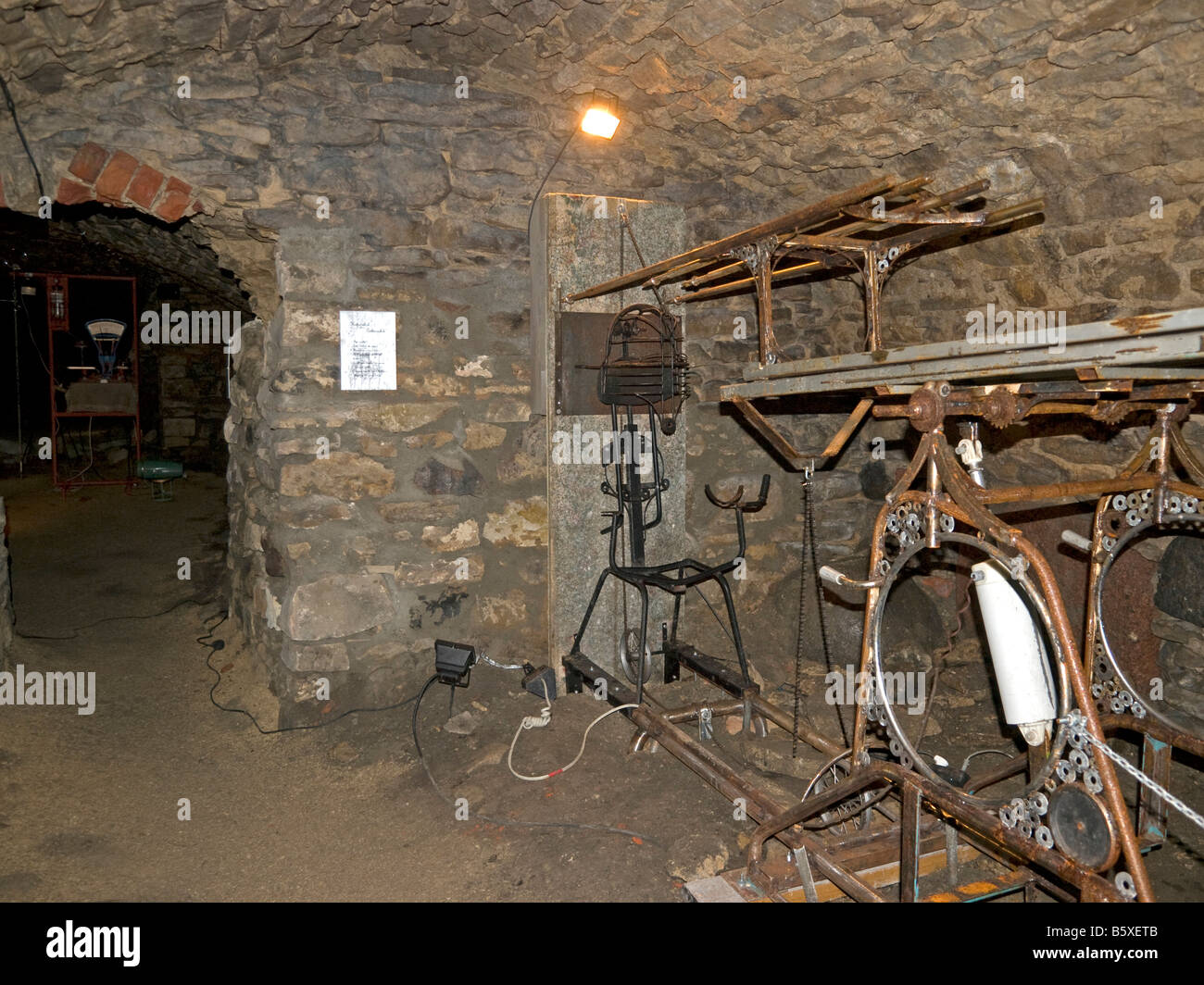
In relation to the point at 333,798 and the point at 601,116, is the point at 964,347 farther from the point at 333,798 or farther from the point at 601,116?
the point at 333,798

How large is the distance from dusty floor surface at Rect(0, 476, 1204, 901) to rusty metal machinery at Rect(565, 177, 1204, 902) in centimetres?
34

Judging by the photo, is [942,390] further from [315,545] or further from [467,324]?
[315,545]

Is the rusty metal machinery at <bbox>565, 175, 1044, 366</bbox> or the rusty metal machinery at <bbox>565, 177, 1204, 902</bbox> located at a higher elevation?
the rusty metal machinery at <bbox>565, 175, 1044, 366</bbox>

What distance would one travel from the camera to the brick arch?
2943 mm

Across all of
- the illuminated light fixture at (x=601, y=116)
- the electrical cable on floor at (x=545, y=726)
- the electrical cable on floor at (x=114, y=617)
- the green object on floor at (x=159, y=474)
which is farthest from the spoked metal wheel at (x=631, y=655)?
the green object on floor at (x=159, y=474)

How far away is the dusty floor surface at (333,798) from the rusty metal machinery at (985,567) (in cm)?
34

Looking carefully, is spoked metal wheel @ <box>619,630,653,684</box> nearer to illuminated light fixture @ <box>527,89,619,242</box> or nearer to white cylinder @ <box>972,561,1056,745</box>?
white cylinder @ <box>972,561,1056,745</box>

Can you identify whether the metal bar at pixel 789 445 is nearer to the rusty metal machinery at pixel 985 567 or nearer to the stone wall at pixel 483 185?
the rusty metal machinery at pixel 985 567

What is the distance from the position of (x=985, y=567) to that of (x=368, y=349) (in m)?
2.39

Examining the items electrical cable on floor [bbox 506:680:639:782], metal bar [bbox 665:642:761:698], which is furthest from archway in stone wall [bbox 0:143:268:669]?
metal bar [bbox 665:642:761:698]

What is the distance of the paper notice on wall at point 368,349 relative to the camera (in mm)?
3281

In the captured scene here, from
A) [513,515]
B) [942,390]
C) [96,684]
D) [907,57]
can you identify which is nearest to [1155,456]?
[942,390]

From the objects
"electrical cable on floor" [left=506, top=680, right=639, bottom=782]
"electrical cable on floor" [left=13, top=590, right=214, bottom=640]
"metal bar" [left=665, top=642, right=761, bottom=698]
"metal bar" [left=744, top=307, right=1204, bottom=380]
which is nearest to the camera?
"metal bar" [left=744, top=307, right=1204, bottom=380]

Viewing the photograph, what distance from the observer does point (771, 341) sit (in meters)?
2.27
